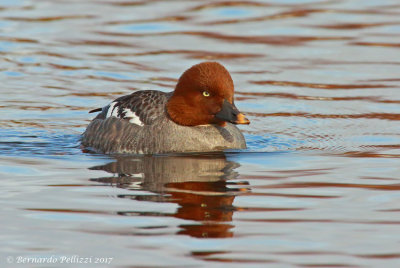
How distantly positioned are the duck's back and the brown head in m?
0.14

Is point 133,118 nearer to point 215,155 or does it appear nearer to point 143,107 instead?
point 143,107

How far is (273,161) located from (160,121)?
164cm

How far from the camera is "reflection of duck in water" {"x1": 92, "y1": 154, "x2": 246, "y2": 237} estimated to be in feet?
27.7

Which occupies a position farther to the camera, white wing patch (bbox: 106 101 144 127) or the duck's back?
white wing patch (bbox: 106 101 144 127)

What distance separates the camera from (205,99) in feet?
38.6

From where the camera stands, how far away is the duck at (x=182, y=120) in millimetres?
11609

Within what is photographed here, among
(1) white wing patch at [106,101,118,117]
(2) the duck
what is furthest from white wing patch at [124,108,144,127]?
(1) white wing patch at [106,101,118,117]

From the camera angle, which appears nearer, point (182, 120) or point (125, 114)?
point (182, 120)

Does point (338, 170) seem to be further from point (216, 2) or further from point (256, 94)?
point (216, 2)

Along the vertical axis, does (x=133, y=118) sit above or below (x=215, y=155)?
above

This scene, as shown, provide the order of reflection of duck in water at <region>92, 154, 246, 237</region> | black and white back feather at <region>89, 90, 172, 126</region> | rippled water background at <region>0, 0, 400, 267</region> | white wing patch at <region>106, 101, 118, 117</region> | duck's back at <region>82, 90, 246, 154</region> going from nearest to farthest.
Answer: rippled water background at <region>0, 0, 400, 267</region> < reflection of duck in water at <region>92, 154, 246, 237</region> < duck's back at <region>82, 90, 246, 154</region> < black and white back feather at <region>89, 90, 172, 126</region> < white wing patch at <region>106, 101, 118, 117</region>

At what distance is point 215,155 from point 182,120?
2.16 ft

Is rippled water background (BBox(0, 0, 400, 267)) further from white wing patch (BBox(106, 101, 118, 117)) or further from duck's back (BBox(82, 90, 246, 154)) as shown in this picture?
white wing patch (BBox(106, 101, 118, 117))

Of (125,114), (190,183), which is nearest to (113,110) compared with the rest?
(125,114)
